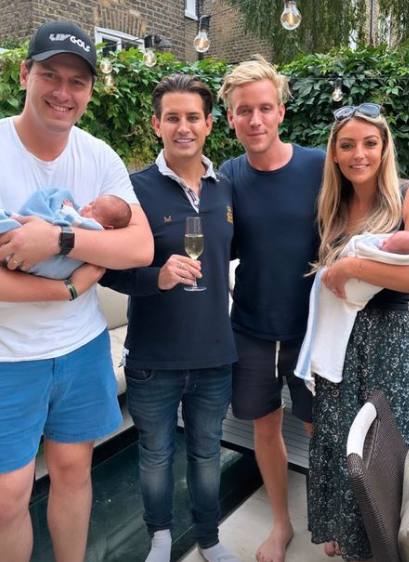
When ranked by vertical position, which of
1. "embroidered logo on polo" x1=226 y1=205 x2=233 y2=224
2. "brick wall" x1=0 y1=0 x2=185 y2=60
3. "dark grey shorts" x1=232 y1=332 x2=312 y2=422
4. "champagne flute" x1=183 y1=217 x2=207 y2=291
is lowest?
"dark grey shorts" x1=232 y1=332 x2=312 y2=422

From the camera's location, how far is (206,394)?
204cm

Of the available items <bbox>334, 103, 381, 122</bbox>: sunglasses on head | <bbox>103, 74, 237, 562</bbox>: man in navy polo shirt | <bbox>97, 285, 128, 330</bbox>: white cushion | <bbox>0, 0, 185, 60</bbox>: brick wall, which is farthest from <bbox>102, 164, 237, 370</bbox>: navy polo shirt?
<bbox>0, 0, 185, 60</bbox>: brick wall

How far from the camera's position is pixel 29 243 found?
4.74ft

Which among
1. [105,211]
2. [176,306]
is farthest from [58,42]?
[176,306]

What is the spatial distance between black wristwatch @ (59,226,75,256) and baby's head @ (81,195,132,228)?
144 mm

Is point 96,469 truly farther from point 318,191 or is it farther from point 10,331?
point 318,191

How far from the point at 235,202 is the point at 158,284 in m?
0.59

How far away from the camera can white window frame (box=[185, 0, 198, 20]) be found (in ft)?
34.8

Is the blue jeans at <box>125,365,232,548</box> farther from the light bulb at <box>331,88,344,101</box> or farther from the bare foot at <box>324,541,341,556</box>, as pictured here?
the light bulb at <box>331,88,344,101</box>

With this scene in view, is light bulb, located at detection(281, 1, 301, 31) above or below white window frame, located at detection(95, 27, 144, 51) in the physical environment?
below

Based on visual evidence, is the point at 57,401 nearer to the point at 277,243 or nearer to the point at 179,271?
the point at 179,271

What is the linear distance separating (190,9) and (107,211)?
1077 cm

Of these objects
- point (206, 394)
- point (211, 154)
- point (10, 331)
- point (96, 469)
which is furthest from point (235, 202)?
point (211, 154)

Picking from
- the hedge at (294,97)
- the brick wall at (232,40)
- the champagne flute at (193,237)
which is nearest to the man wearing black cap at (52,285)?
the champagne flute at (193,237)
